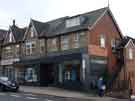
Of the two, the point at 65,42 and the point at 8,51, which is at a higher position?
the point at 65,42

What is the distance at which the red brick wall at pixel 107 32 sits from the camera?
3330 cm

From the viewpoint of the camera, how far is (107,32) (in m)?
36.1

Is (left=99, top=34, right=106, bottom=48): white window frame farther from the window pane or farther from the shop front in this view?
the shop front

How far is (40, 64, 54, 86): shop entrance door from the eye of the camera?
36188mm

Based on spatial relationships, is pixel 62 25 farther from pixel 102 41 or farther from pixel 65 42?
pixel 102 41

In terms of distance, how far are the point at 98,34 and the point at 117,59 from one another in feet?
18.3

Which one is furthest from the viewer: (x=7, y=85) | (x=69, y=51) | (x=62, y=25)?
(x=62, y=25)

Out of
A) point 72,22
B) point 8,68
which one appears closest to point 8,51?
point 8,68

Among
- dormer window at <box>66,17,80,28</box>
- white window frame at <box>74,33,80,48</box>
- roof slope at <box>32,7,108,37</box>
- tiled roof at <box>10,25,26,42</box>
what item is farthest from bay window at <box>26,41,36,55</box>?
white window frame at <box>74,33,80,48</box>

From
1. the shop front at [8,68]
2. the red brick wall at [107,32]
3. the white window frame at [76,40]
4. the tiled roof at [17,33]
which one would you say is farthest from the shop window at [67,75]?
the tiled roof at [17,33]

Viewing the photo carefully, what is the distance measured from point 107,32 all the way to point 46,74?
9.89 metres

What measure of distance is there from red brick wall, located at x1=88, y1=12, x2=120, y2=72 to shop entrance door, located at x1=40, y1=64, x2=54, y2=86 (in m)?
7.68

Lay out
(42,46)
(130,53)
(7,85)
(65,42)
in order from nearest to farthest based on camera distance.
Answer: (7,85)
(65,42)
(130,53)
(42,46)

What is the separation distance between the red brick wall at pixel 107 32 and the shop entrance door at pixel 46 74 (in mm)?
7683
